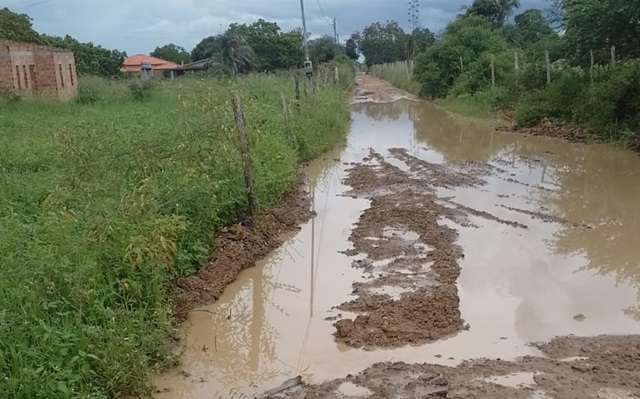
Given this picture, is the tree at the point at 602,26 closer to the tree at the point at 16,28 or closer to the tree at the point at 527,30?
the tree at the point at 16,28

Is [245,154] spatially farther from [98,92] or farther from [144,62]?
[144,62]

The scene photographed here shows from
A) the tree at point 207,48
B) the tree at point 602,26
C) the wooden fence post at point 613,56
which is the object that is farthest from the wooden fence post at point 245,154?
the tree at point 207,48

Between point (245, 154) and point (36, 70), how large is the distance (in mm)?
16320

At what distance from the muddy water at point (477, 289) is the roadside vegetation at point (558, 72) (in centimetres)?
319

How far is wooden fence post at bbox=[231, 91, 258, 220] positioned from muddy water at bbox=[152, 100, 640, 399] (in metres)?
0.71

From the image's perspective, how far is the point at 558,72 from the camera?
18656 mm

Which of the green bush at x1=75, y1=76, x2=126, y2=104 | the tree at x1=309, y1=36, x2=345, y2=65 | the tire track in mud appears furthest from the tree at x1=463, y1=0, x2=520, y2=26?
the tire track in mud

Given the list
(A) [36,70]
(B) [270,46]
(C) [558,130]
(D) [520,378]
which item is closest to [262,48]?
(B) [270,46]

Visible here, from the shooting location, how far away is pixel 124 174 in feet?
23.8

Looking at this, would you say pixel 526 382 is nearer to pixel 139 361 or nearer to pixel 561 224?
pixel 139 361

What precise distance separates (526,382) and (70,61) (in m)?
22.6

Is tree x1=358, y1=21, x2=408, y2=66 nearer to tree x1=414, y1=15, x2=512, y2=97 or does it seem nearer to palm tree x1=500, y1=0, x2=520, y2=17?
palm tree x1=500, y1=0, x2=520, y2=17

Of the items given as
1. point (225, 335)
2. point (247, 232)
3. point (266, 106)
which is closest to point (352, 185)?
point (266, 106)

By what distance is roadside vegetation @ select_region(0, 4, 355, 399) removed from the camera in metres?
4.10
